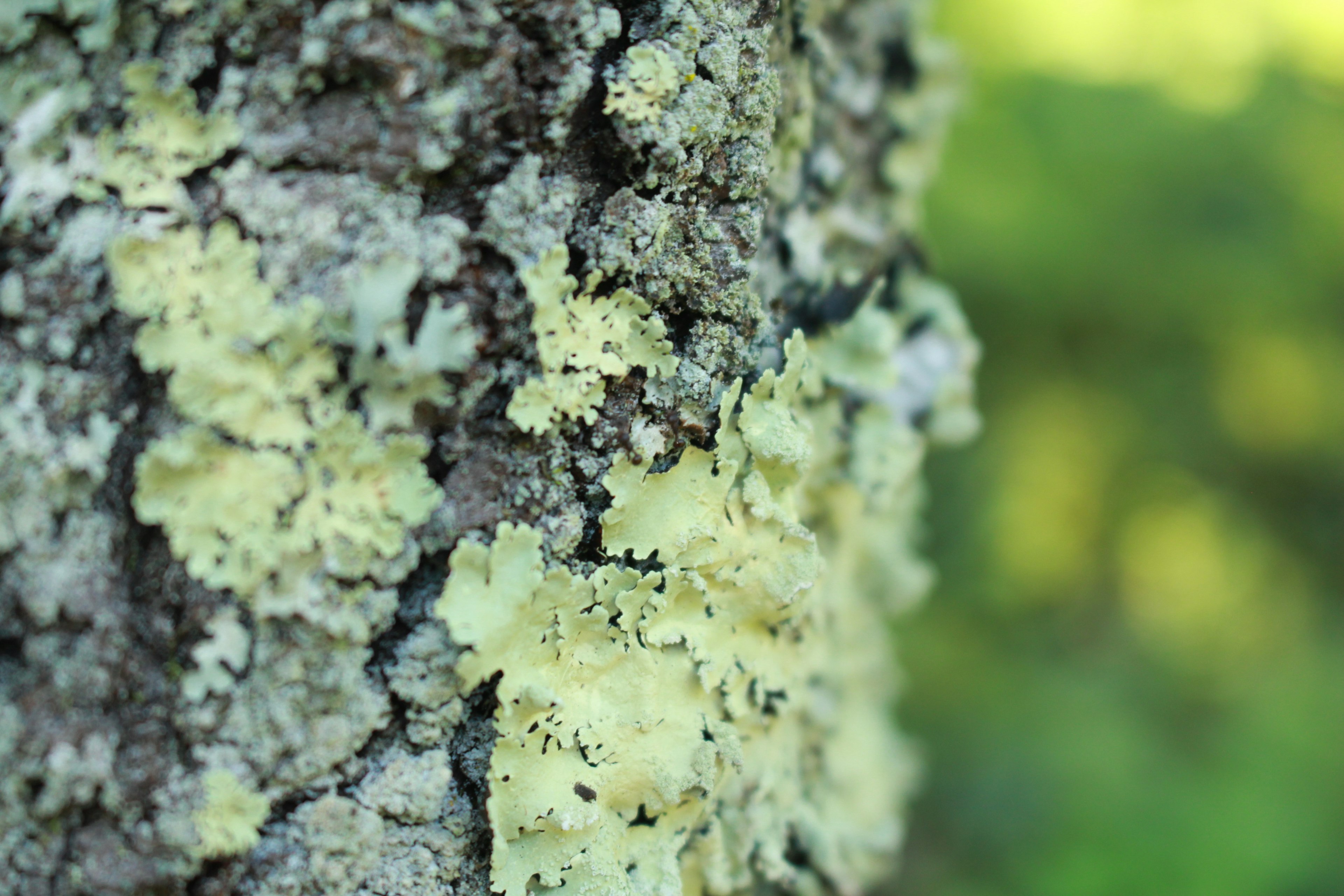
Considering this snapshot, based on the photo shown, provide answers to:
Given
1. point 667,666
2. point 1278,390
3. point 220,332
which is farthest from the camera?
point 1278,390

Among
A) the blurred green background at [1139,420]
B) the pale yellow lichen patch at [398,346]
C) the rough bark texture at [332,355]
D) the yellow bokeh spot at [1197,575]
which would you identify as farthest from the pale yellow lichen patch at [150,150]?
the yellow bokeh spot at [1197,575]

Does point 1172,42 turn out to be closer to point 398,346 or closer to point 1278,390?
point 1278,390

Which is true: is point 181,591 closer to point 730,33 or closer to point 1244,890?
point 730,33

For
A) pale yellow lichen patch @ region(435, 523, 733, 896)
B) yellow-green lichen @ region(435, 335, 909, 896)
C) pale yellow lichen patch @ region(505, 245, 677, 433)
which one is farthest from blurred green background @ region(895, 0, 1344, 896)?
pale yellow lichen patch @ region(505, 245, 677, 433)

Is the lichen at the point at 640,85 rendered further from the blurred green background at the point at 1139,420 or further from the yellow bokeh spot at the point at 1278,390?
the yellow bokeh spot at the point at 1278,390

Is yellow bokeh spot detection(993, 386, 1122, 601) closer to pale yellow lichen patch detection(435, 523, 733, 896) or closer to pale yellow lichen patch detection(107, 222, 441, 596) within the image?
pale yellow lichen patch detection(435, 523, 733, 896)

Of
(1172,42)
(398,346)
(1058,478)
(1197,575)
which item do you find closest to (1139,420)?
(1058,478)
